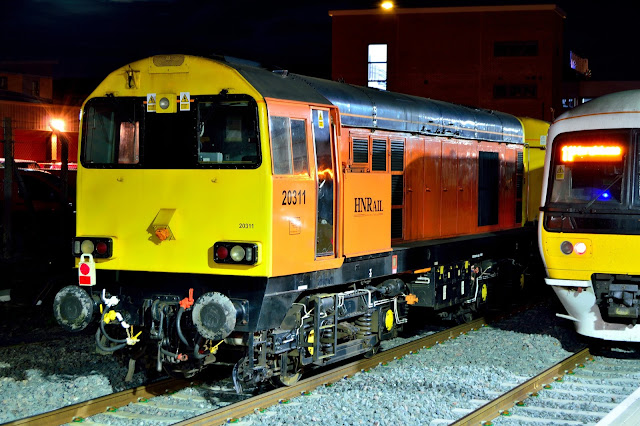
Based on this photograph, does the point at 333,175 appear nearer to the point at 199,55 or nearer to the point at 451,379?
the point at 199,55

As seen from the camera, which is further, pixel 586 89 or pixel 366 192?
pixel 586 89

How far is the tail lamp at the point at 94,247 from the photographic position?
26.3 feet

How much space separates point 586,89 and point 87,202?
53.5m

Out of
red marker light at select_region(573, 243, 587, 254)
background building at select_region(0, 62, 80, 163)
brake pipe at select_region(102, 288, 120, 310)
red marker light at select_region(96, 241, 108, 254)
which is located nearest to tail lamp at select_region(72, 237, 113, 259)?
red marker light at select_region(96, 241, 108, 254)

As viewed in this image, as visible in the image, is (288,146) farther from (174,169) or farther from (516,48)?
(516,48)

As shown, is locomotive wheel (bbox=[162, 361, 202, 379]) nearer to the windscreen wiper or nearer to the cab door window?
the cab door window

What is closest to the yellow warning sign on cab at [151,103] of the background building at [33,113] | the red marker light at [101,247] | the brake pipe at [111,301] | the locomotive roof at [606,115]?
the red marker light at [101,247]

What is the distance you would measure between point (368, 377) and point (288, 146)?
2892mm

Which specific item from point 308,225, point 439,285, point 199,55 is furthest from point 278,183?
point 439,285

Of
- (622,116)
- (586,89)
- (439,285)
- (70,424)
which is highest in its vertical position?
(586,89)

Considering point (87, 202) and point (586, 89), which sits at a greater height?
point (586, 89)

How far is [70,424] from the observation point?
287 inches

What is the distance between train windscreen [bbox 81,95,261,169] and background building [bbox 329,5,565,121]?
103 ft

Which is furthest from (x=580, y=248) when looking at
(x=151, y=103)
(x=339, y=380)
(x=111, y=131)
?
(x=111, y=131)
